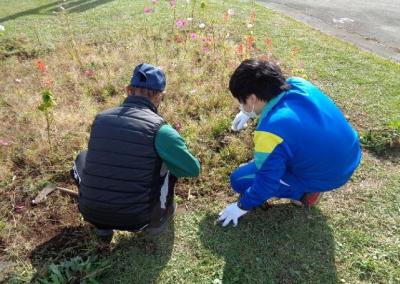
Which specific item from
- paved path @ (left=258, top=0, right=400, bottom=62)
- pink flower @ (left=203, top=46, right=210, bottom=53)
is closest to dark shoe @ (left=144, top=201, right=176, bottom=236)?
pink flower @ (left=203, top=46, right=210, bottom=53)

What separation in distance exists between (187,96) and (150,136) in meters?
1.92

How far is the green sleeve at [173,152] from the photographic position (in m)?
2.11

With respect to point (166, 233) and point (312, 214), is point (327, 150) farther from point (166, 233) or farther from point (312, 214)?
point (166, 233)

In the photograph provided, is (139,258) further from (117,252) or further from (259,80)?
(259,80)

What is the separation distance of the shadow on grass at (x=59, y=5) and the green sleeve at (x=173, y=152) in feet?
19.3

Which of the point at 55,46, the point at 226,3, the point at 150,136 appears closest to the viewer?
the point at 150,136

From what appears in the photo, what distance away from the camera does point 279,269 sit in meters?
2.27

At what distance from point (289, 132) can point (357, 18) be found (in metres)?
5.35

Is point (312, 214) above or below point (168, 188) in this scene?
below

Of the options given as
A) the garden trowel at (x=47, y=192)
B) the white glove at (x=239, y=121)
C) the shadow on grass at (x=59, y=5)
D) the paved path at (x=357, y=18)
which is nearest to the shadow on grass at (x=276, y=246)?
the white glove at (x=239, y=121)

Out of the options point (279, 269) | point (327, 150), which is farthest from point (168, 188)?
point (327, 150)

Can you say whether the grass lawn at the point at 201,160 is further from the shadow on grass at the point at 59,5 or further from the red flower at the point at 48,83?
the shadow on grass at the point at 59,5

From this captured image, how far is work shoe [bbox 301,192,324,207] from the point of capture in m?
2.53

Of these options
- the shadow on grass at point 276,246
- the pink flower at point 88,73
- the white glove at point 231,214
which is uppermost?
the pink flower at point 88,73
